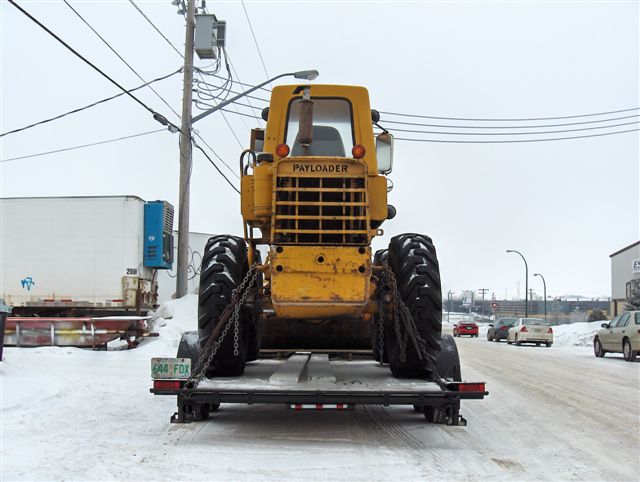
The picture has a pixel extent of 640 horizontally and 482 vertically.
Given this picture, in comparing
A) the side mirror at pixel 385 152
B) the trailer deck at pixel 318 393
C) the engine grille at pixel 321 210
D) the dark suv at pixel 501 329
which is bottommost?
the dark suv at pixel 501 329

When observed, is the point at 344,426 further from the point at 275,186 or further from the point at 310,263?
the point at 275,186

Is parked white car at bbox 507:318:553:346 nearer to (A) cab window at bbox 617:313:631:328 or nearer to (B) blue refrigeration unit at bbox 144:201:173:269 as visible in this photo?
(A) cab window at bbox 617:313:631:328

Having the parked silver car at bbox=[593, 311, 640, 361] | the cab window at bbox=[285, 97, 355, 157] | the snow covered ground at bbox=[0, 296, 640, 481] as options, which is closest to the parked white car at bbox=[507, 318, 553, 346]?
the parked silver car at bbox=[593, 311, 640, 361]

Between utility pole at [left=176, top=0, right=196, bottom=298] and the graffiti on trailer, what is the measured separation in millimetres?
5367

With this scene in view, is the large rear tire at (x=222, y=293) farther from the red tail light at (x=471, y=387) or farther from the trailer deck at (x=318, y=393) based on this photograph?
the red tail light at (x=471, y=387)

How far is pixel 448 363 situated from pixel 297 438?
6.83ft

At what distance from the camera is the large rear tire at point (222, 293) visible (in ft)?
23.3

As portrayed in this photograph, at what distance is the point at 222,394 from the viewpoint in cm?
618

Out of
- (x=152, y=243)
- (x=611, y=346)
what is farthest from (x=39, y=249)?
(x=611, y=346)

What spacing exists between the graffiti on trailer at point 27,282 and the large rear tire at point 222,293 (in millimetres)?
15054

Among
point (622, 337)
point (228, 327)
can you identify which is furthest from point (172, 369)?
point (622, 337)

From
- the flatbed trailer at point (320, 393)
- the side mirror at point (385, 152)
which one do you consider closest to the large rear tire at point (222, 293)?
the flatbed trailer at point (320, 393)

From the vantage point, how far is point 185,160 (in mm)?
17875

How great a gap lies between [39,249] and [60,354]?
766cm
